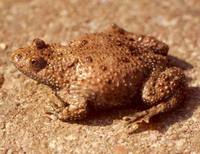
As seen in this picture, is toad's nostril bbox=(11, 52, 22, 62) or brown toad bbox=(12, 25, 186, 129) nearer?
brown toad bbox=(12, 25, 186, 129)

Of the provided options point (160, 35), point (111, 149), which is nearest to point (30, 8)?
point (160, 35)

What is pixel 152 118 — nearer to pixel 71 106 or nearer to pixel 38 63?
pixel 71 106

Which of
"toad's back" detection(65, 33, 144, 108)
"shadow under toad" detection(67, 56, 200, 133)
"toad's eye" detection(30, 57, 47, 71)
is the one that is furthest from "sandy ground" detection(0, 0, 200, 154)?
"toad's eye" detection(30, 57, 47, 71)

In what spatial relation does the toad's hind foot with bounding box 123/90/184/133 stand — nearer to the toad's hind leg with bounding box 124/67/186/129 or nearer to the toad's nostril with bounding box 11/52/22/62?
the toad's hind leg with bounding box 124/67/186/129

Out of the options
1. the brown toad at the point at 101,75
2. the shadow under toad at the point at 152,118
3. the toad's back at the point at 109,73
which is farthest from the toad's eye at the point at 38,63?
the shadow under toad at the point at 152,118

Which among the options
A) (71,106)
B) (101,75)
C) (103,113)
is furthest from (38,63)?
(103,113)
